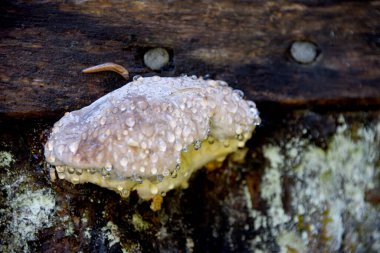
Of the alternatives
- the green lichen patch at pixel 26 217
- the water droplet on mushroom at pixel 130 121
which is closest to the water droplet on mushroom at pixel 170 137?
the water droplet on mushroom at pixel 130 121

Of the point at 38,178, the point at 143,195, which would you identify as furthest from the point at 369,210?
the point at 38,178

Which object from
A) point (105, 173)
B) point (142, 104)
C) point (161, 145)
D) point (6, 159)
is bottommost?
point (6, 159)

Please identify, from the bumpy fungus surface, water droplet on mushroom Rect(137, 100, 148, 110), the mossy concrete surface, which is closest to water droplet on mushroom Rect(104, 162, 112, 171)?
the bumpy fungus surface

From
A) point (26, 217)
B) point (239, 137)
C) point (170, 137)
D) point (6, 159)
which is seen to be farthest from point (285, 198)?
point (6, 159)

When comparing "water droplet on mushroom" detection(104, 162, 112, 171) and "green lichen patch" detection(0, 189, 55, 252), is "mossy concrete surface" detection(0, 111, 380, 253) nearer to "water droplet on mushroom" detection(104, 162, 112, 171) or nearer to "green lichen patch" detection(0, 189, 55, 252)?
"green lichen patch" detection(0, 189, 55, 252)

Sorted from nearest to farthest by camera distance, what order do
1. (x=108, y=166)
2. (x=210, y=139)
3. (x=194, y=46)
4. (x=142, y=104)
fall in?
(x=108, y=166)
(x=142, y=104)
(x=210, y=139)
(x=194, y=46)

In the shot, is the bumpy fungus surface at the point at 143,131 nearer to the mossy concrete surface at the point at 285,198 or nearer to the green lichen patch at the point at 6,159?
the green lichen patch at the point at 6,159

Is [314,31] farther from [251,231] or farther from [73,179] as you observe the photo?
[73,179]

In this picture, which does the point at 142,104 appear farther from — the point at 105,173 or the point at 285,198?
the point at 285,198
